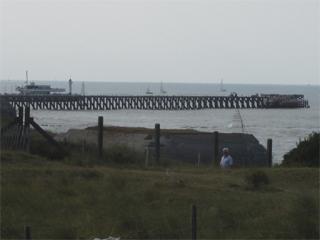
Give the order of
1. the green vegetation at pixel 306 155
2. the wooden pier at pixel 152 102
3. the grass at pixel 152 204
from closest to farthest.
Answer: the grass at pixel 152 204 → the green vegetation at pixel 306 155 → the wooden pier at pixel 152 102

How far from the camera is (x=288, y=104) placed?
94.9 m

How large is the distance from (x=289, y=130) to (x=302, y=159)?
38.2m

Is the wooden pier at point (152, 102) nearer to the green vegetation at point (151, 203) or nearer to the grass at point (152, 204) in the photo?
the green vegetation at point (151, 203)

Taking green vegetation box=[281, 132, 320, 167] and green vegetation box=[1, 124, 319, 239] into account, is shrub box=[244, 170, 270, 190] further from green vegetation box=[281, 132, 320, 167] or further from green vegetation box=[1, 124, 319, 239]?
green vegetation box=[281, 132, 320, 167]

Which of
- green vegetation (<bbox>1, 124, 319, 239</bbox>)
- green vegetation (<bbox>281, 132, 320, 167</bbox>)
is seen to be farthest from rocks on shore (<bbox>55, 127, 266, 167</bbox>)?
green vegetation (<bbox>1, 124, 319, 239</bbox>)

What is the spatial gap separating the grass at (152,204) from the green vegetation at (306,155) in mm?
2493

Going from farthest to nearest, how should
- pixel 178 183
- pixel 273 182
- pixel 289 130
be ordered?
pixel 289 130
pixel 273 182
pixel 178 183

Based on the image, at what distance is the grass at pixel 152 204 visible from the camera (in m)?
7.94

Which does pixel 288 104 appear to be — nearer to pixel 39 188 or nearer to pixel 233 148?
pixel 233 148

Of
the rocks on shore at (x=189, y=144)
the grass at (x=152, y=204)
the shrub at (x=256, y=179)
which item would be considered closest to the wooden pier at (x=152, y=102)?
the rocks on shore at (x=189, y=144)

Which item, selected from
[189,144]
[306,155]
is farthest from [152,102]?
[306,155]

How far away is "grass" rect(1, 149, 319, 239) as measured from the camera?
7940 mm

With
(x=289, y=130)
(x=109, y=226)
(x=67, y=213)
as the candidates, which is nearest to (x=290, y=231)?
(x=109, y=226)

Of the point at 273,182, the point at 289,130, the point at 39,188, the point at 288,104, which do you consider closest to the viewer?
the point at 39,188
